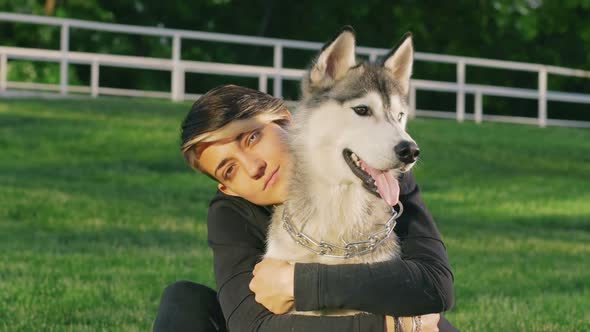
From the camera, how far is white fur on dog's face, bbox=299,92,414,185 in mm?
3617

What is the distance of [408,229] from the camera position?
392cm

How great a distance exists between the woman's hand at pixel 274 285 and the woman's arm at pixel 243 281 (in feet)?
0.19

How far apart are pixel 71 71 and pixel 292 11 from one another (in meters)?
8.77

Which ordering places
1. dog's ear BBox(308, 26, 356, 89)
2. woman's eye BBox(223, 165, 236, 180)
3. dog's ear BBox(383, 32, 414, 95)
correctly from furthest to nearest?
woman's eye BBox(223, 165, 236, 180) → dog's ear BBox(383, 32, 414, 95) → dog's ear BBox(308, 26, 356, 89)

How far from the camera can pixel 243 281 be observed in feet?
13.0

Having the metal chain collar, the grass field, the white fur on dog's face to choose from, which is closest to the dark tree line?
the grass field

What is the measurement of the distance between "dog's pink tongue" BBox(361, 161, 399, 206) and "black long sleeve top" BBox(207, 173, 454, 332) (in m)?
0.24

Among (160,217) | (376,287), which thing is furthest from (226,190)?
(160,217)

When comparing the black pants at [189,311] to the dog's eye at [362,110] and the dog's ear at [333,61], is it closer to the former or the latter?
the dog's ear at [333,61]

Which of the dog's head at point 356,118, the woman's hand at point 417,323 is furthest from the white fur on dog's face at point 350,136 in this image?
the woman's hand at point 417,323

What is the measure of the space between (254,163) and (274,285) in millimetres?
647

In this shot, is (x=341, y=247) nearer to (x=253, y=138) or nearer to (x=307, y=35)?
(x=253, y=138)

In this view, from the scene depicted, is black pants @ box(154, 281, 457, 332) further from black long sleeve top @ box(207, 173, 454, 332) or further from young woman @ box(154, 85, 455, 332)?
black long sleeve top @ box(207, 173, 454, 332)

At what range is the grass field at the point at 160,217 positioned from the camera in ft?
22.4
